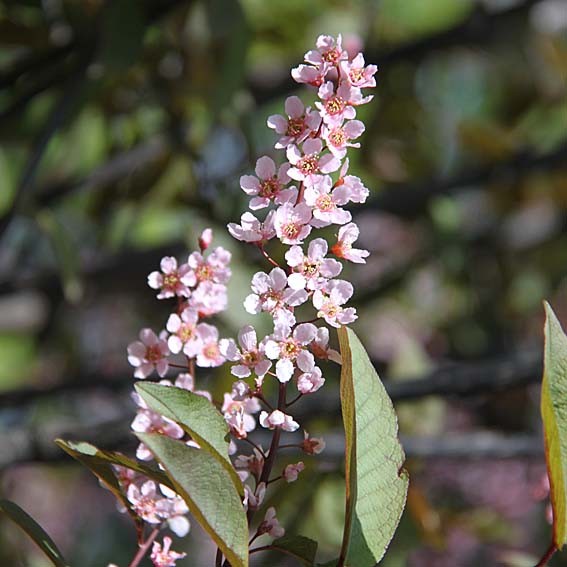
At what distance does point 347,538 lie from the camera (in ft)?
1.35

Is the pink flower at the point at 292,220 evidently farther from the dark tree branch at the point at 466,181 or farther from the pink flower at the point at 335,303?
the dark tree branch at the point at 466,181

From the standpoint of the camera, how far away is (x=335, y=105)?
43 cm

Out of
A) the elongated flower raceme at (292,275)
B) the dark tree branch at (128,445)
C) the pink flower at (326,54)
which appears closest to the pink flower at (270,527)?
the elongated flower raceme at (292,275)

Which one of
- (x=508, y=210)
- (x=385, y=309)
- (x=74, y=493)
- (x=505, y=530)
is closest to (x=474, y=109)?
(x=508, y=210)

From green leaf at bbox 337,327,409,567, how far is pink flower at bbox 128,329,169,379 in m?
0.11

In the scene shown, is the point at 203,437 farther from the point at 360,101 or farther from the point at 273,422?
the point at 360,101

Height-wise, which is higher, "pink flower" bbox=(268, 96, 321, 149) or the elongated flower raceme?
"pink flower" bbox=(268, 96, 321, 149)

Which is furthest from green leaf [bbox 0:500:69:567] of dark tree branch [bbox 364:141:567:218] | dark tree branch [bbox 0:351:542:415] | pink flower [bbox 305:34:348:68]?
dark tree branch [bbox 364:141:567:218]

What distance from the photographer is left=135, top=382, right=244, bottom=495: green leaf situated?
40 centimetres

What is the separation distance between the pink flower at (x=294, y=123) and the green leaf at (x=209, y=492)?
5.8 inches

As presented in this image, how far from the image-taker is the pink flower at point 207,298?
1.57ft

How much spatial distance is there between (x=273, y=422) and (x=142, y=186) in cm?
86

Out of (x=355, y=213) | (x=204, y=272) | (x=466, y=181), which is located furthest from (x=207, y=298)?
(x=466, y=181)

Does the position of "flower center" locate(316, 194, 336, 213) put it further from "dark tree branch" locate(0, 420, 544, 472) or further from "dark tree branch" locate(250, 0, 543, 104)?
"dark tree branch" locate(250, 0, 543, 104)
